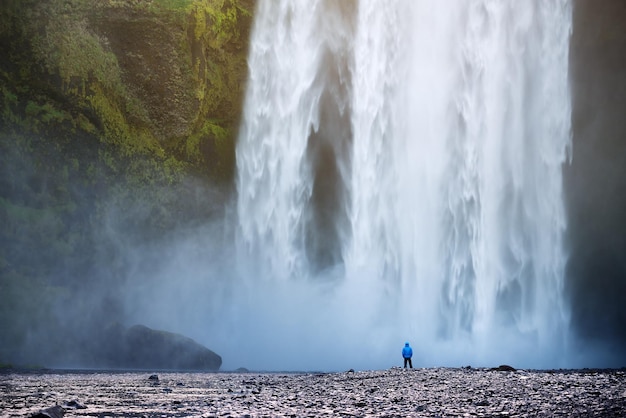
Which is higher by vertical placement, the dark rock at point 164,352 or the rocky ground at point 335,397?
the dark rock at point 164,352

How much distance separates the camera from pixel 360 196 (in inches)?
1171

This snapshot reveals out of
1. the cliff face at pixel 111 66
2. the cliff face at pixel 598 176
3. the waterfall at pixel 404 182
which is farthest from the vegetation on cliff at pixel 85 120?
the cliff face at pixel 598 176

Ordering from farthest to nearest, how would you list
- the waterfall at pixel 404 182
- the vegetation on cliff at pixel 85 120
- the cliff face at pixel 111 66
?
1. the cliff face at pixel 111 66
2. the vegetation on cliff at pixel 85 120
3. the waterfall at pixel 404 182

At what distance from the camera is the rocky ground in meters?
8.33

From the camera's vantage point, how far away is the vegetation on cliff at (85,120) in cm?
2814

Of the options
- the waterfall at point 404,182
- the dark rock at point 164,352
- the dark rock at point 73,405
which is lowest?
the dark rock at point 73,405

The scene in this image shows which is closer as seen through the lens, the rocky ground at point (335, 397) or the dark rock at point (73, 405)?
the rocky ground at point (335, 397)

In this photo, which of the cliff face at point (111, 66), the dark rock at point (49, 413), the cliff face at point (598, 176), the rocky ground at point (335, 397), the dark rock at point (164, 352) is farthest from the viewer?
the cliff face at point (598, 176)

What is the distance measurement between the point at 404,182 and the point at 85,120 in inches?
546

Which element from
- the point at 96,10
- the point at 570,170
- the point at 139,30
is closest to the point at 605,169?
the point at 570,170

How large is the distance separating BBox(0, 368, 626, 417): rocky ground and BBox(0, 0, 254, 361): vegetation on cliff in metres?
14.3

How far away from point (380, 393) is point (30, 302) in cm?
1960

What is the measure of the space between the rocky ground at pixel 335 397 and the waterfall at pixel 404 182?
13.1 metres

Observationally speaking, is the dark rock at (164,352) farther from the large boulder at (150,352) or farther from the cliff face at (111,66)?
the cliff face at (111,66)
